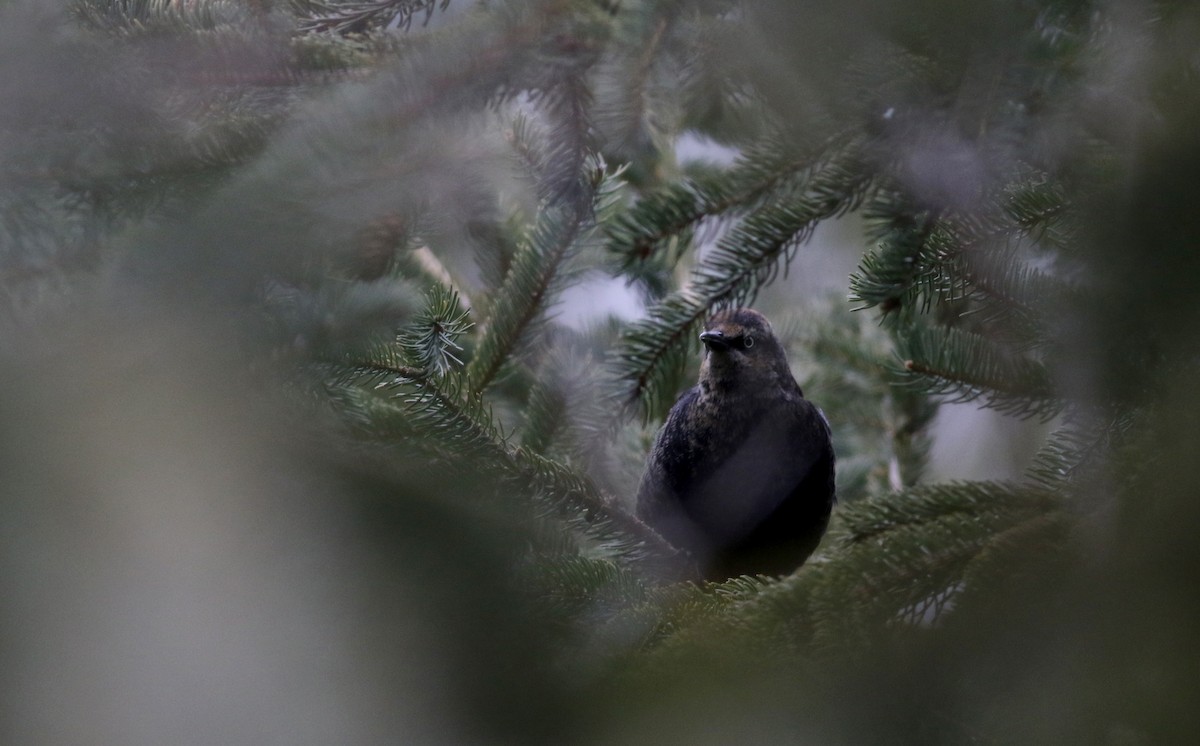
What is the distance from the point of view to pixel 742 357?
2.72 m

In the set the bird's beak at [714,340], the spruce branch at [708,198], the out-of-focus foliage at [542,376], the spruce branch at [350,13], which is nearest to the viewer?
the out-of-focus foliage at [542,376]

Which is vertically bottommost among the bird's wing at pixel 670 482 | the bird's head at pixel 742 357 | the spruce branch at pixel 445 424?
the bird's wing at pixel 670 482

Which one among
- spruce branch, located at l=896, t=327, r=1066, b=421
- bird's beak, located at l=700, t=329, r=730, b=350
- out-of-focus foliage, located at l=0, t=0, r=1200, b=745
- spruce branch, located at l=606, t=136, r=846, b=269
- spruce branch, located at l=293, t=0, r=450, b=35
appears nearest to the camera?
out-of-focus foliage, located at l=0, t=0, r=1200, b=745

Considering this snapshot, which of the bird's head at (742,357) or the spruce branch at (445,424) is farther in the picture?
the bird's head at (742,357)

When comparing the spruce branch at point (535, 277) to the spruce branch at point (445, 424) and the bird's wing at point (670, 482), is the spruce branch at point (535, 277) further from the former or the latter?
the bird's wing at point (670, 482)

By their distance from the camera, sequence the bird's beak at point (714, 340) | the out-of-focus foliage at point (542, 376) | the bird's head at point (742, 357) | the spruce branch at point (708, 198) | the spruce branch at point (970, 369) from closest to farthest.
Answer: the out-of-focus foliage at point (542, 376)
the spruce branch at point (970, 369)
the spruce branch at point (708, 198)
the bird's beak at point (714, 340)
the bird's head at point (742, 357)

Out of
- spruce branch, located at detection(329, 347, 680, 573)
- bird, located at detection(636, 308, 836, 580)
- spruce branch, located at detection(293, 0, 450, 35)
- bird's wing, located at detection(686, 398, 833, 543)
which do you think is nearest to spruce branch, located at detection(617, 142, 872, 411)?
bird, located at detection(636, 308, 836, 580)

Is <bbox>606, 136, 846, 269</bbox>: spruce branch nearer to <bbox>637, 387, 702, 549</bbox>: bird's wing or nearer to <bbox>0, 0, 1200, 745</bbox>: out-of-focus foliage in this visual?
<bbox>0, 0, 1200, 745</bbox>: out-of-focus foliage

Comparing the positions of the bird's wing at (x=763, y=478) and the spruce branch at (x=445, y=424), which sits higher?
the spruce branch at (x=445, y=424)

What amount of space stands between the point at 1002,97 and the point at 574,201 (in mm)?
887

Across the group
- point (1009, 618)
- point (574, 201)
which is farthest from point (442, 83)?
point (1009, 618)

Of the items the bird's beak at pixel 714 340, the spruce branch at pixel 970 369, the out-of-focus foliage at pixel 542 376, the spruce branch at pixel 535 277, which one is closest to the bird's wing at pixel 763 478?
the bird's beak at pixel 714 340

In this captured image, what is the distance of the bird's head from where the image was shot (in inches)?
105

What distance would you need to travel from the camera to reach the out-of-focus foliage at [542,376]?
0.79m
